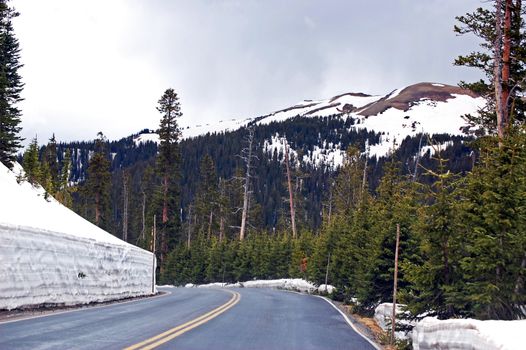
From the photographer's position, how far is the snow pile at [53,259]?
15.4 m

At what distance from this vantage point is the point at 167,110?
202 ft

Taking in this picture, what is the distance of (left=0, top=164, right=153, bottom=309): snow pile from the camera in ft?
50.4

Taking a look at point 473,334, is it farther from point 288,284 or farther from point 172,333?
point 288,284

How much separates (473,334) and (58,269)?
14.4m

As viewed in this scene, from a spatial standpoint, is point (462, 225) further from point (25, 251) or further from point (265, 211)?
point (265, 211)

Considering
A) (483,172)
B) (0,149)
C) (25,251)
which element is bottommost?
(25,251)

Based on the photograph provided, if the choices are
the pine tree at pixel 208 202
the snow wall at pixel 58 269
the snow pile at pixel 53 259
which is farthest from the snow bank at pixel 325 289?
the pine tree at pixel 208 202

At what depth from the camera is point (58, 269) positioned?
17984mm

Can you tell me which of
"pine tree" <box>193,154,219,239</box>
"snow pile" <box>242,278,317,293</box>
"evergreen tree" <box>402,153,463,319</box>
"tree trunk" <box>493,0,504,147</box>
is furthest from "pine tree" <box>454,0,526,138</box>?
"pine tree" <box>193,154,219,239</box>

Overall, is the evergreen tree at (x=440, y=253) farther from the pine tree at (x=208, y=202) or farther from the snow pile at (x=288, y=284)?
the pine tree at (x=208, y=202)

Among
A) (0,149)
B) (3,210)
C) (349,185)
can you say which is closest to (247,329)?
(3,210)

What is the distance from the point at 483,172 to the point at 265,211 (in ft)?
401

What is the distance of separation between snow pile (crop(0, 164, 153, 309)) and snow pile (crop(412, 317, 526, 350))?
11.0m

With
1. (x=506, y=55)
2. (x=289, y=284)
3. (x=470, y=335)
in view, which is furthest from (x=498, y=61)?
(x=289, y=284)
